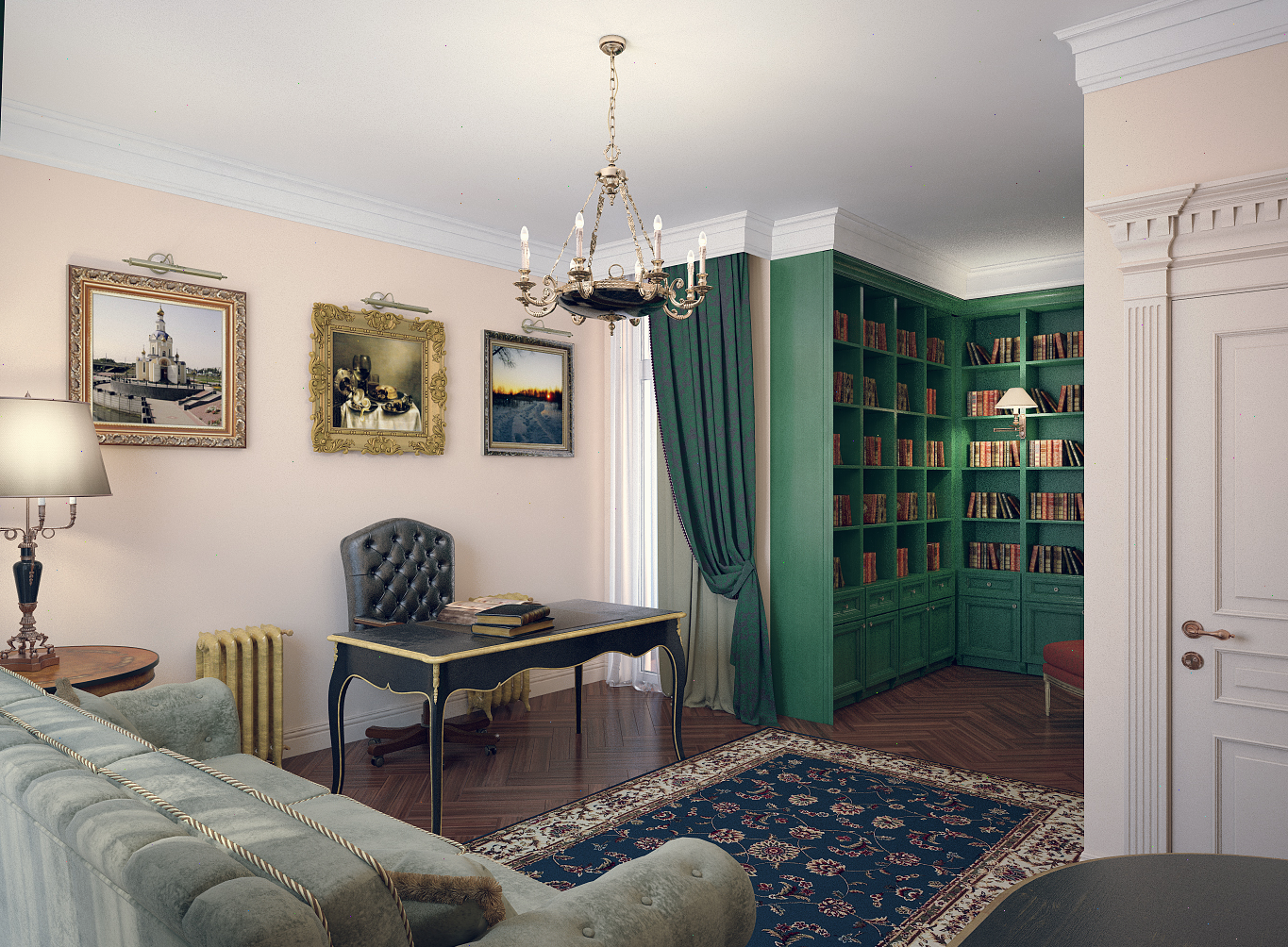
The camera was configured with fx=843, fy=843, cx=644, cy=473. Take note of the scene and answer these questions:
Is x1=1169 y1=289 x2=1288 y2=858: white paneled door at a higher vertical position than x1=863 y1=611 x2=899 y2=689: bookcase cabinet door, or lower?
higher

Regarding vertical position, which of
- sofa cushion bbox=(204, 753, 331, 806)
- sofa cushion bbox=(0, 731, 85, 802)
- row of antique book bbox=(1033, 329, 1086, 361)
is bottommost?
sofa cushion bbox=(204, 753, 331, 806)

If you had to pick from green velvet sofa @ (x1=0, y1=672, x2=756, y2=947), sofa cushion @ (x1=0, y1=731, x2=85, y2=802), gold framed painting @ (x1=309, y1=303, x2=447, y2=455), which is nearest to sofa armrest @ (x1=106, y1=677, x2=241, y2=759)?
green velvet sofa @ (x1=0, y1=672, x2=756, y2=947)

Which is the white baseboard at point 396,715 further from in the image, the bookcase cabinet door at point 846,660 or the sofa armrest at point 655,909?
the sofa armrest at point 655,909

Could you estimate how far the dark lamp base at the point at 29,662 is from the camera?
9.92ft

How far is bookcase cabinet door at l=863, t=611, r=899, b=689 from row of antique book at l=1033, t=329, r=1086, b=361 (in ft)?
7.47

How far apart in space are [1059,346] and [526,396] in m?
3.90

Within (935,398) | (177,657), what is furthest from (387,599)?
(935,398)

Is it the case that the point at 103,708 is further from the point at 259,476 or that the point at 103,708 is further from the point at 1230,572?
the point at 1230,572

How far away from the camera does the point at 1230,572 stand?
2648 mm

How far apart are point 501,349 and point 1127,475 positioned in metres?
3.69

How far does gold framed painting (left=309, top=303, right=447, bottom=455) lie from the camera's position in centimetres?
447

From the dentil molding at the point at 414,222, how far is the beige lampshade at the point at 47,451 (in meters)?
1.24

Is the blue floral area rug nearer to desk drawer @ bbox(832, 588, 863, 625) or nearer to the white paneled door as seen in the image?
the white paneled door

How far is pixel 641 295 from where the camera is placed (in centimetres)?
292
